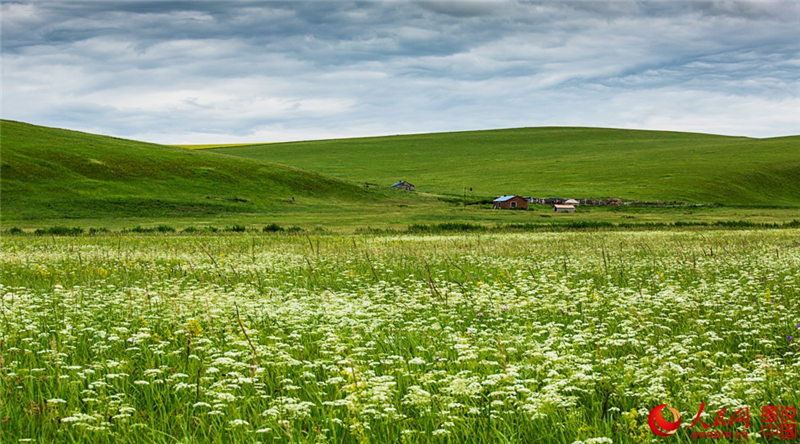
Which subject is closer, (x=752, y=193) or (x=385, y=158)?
(x=752, y=193)

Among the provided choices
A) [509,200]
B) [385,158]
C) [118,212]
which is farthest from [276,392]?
[385,158]

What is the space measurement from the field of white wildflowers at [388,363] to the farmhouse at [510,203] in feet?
274

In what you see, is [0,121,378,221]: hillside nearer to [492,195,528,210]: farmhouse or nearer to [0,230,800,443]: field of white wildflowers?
[492,195,528,210]: farmhouse

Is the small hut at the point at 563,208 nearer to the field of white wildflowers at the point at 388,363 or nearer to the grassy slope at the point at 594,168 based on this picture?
the grassy slope at the point at 594,168

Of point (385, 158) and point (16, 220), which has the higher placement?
point (385, 158)

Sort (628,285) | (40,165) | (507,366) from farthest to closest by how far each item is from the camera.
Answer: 1. (40,165)
2. (628,285)
3. (507,366)

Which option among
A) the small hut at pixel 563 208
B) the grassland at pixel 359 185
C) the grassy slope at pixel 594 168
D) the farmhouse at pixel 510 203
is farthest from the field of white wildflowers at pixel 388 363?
the grassy slope at pixel 594 168

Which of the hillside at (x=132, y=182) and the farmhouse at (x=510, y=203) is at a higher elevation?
the hillside at (x=132, y=182)

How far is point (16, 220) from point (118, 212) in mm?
11298

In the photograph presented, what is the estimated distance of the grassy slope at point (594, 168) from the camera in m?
118

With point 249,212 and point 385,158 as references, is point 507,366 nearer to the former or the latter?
point 249,212

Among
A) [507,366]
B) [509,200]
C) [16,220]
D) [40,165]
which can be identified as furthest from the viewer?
[509,200]

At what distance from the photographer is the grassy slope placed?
118062 mm

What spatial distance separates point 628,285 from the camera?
12.8 m
